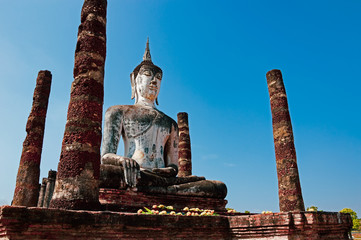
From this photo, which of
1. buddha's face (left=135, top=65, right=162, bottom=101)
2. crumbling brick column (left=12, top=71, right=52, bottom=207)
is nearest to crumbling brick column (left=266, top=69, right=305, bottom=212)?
buddha's face (left=135, top=65, right=162, bottom=101)

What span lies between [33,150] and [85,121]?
26.8 ft

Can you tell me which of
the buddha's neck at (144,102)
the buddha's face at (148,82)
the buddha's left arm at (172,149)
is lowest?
the buddha's left arm at (172,149)

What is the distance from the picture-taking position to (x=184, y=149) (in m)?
14.9

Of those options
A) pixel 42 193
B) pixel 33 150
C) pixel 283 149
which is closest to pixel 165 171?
pixel 283 149

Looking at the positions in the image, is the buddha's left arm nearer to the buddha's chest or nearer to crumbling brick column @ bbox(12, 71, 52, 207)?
the buddha's chest

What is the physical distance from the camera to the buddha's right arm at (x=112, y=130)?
766cm

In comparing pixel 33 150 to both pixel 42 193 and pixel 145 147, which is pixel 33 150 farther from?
pixel 42 193

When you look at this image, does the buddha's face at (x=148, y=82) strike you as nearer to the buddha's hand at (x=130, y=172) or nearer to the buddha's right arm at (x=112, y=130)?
the buddha's right arm at (x=112, y=130)

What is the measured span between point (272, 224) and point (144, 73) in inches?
225

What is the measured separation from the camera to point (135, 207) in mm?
6234

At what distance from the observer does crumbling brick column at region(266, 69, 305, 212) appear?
10453mm

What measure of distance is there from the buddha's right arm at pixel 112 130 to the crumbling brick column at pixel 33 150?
5.67 m

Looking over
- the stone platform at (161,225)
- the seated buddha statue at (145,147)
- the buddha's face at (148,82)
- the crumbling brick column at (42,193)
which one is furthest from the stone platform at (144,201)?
the crumbling brick column at (42,193)

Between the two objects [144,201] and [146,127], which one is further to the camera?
[146,127]
